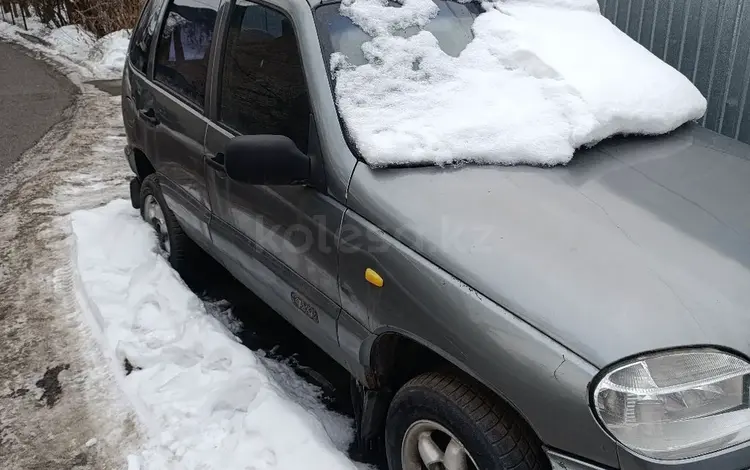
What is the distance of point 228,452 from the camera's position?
2.88 meters

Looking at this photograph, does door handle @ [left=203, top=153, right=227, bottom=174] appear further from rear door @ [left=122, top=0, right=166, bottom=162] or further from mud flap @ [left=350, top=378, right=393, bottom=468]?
mud flap @ [left=350, top=378, right=393, bottom=468]

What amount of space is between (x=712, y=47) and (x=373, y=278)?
124 inches

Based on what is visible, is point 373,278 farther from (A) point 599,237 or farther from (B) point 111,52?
(B) point 111,52

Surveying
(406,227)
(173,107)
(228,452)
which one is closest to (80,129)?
(173,107)

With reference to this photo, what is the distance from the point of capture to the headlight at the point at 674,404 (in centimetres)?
182

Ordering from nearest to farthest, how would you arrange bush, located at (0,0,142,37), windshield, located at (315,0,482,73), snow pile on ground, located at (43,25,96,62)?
windshield, located at (315,0,482,73)
bush, located at (0,0,142,37)
snow pile on ground, located at (43,25,96,62)

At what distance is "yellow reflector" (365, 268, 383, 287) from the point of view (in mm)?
2381

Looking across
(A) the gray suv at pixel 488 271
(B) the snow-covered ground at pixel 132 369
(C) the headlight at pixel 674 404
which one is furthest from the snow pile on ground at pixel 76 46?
(C) the headlight at pixel 674 404

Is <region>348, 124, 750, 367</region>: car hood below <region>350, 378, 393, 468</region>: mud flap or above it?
above

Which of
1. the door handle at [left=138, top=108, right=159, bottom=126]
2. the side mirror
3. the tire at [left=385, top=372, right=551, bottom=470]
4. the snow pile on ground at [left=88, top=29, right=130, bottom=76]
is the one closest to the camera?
the tire at [left=385, top=372, right=551, bottom=470]

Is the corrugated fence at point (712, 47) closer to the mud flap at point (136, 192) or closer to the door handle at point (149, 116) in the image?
the door handle at point (149, 116)

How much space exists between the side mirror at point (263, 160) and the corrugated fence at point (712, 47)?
3.03m

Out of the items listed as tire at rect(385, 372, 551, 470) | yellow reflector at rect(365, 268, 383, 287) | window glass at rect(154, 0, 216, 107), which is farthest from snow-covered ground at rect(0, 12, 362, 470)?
window glass at rect(154, 0, 216, 107)

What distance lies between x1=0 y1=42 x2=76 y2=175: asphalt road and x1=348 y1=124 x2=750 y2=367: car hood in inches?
222
